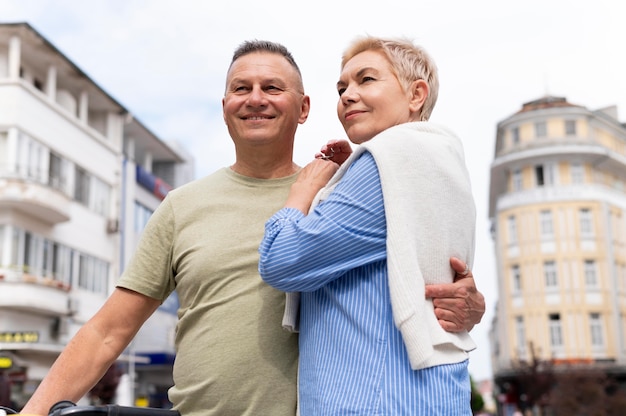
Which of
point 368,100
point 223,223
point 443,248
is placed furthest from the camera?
point 223,223

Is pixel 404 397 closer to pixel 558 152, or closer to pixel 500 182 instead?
pixel 558 152

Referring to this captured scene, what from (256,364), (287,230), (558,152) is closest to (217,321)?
(256,364)

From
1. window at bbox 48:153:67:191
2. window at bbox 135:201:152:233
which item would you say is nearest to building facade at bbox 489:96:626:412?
window at bbox 135:201:152:233

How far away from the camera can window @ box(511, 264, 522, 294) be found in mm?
49562

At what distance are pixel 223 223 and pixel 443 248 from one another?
0.80m

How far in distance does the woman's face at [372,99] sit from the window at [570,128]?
49.8m

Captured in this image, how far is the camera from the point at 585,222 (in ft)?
161

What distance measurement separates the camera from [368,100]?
2426mm

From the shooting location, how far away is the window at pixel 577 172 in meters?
49.7

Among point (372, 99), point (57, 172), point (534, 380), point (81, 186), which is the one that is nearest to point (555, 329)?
point (534, 380)

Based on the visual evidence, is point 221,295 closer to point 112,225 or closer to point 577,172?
point 112,225

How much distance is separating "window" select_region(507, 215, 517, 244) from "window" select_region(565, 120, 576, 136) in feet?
19.9

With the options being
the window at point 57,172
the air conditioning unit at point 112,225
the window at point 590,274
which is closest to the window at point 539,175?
the window at point 590,274

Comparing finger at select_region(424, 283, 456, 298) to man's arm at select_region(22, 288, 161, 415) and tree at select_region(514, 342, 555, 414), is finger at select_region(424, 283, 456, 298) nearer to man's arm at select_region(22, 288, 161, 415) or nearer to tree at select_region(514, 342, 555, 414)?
man's arm at select_region(22, 288, 161, 415)
